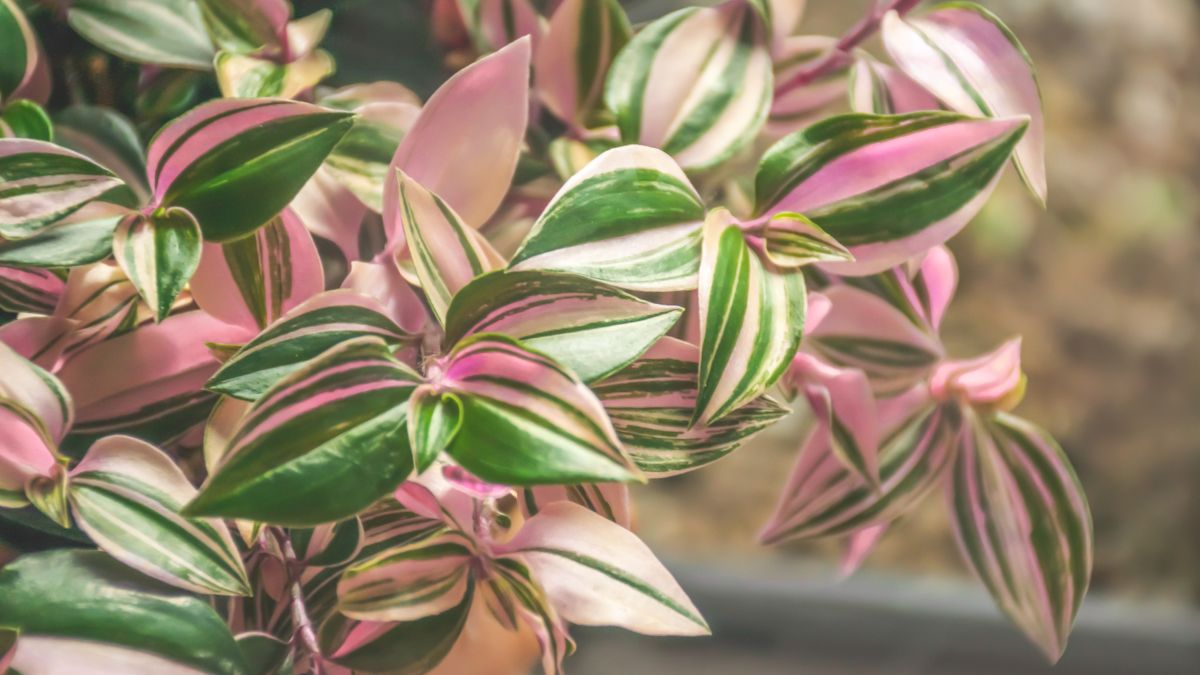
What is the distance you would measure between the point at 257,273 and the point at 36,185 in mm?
57

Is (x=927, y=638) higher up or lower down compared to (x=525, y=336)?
lower down

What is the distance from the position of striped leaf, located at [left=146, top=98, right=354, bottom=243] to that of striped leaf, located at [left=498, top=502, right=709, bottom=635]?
11 centimetres

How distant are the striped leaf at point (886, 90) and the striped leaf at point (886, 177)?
52 millimetres

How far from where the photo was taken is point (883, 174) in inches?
10.8

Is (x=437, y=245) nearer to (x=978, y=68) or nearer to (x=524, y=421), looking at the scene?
(x=524, y=421)

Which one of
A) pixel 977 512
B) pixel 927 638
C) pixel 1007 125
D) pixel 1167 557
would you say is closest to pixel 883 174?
pixel 1007 125

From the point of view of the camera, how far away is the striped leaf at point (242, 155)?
0.26 metres

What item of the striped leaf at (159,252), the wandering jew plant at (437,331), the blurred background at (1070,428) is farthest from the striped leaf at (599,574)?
the blurred background at (1070,428)

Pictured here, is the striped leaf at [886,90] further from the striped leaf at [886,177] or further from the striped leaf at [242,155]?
the striped leaf at [242,155]

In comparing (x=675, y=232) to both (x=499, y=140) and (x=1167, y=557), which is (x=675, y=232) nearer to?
(x=499, y=140)

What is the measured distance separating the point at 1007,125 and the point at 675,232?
0.09 m

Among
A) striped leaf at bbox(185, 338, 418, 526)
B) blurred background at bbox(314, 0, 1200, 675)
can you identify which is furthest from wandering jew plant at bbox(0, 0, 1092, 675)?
blurred background at bbox(314, 0, 1200, 675)

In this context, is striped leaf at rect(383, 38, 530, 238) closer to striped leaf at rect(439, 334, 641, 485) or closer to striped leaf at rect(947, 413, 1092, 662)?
striped leaf at rect(439, 334, 641, 485)

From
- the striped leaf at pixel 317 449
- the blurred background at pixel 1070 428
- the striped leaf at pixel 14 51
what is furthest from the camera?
the blurred background at pixel 1070 428
